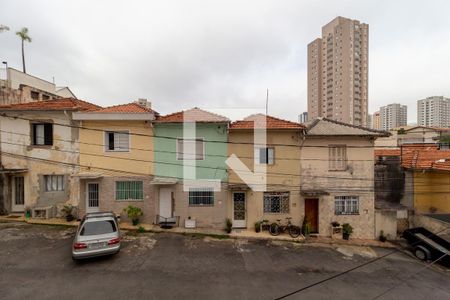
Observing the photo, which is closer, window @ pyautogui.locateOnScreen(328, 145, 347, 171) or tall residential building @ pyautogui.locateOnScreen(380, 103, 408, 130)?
window @ pyautogui.locateOnScreen(328, 145, 347, 171)

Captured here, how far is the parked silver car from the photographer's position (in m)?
9.84

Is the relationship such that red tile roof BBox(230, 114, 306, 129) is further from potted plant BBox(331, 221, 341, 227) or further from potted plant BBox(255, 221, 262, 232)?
potted plant BBox(331, 221, 341, 227)

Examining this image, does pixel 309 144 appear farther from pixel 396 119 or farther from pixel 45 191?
pixel 396 119

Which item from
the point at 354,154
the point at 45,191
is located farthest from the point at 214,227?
the point at 45,191

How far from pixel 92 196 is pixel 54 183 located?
2684 millimetres

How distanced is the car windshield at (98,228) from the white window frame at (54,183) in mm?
6586

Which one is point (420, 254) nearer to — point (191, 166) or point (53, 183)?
point (191, 166)

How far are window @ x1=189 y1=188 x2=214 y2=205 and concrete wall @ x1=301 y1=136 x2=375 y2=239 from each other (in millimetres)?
6019

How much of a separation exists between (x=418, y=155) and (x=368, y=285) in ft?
39.8

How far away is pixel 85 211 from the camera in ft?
49.6

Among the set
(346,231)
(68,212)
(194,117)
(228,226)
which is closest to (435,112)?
(346,231)

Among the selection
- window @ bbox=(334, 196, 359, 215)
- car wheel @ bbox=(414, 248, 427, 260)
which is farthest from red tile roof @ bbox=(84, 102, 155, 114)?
car wheel @ bbox=(414, 248, 427, 260)

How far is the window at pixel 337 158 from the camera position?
15359 mm

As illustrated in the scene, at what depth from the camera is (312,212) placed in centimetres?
1557
